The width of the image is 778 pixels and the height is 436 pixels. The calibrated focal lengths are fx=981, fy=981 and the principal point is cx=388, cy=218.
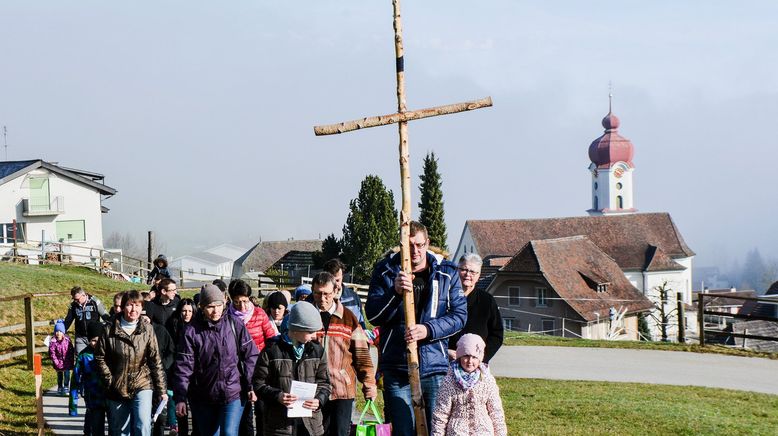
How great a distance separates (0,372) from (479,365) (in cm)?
1268

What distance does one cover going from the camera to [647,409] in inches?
507

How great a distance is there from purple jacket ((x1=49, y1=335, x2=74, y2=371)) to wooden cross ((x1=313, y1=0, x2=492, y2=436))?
7851 mm

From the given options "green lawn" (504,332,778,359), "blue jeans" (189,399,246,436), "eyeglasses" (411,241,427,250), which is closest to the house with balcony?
"green lawn" (504,332,778,359)

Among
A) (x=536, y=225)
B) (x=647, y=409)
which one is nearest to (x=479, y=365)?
(x=647, y=409)

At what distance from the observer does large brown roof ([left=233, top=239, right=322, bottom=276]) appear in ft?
358

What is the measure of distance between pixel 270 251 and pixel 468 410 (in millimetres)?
105959

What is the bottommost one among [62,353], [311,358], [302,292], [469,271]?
[62,353]

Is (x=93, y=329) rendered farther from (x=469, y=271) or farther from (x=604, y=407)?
(x=604, y=407)

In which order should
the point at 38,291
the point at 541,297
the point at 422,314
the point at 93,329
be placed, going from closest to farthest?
the point at 422,314, the point at 93,329, the point at 38,291, the point at 541,297

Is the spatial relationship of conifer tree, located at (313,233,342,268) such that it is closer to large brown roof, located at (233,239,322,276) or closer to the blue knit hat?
large brown roof, located at (233,239,322,276)

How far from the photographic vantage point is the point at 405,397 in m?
7.59

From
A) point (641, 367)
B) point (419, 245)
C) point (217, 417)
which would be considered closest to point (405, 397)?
point (419, 245)

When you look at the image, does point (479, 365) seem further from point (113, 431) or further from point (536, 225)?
point (536, 225)

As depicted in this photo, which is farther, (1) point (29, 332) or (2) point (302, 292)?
(1) point (29, 332)
